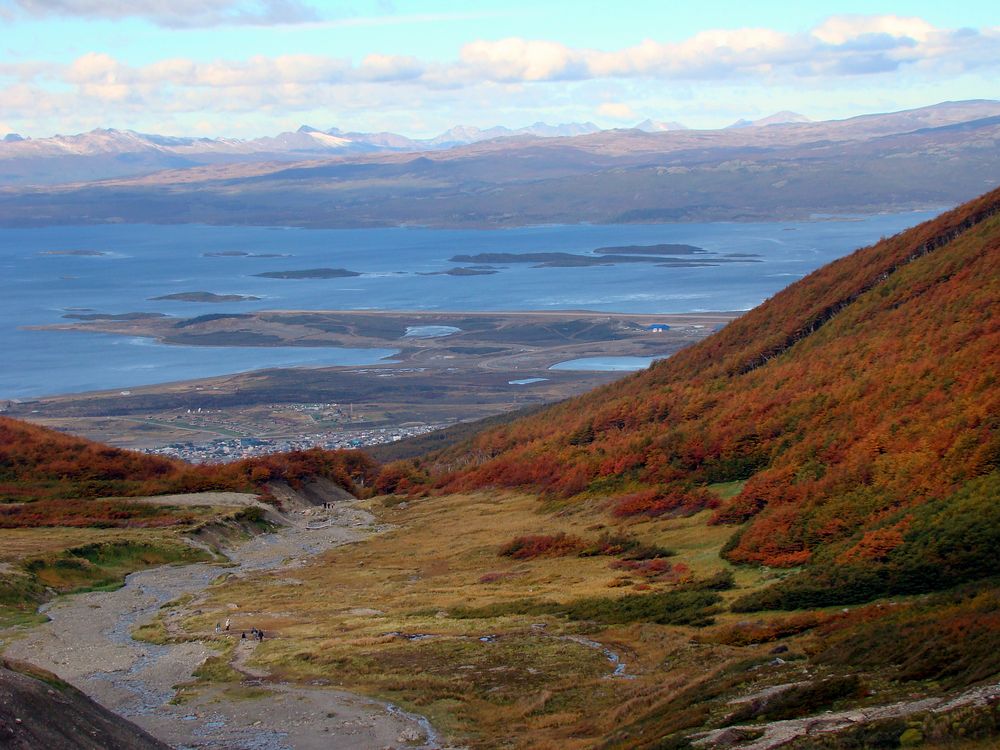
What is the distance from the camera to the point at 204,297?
193125 millimetres

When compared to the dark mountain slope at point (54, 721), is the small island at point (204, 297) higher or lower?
lower

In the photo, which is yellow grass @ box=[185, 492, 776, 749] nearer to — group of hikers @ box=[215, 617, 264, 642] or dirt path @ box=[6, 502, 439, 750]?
group of hikers @ box=[215, 617, 264, 642]

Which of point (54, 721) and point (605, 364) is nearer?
point (54, 721)

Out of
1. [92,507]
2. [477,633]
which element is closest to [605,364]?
[92,507]

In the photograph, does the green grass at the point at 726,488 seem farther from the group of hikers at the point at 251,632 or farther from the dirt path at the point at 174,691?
the dirt path at the point at 174,691

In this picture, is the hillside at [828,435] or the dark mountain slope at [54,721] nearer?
the dark mountain slope at [54,721]

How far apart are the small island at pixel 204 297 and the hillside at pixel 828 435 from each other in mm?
128889

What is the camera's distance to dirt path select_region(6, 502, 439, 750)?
18.2 metres

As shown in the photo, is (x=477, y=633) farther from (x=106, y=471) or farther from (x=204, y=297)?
(x=204, y=297)

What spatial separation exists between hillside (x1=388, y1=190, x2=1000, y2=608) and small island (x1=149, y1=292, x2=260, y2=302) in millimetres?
128889

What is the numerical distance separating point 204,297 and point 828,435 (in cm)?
16906

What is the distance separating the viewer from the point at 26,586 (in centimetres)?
3058

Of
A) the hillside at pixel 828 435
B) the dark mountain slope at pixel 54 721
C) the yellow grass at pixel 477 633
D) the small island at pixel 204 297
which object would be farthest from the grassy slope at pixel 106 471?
the small island at pixel 204 297

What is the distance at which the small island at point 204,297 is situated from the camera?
→ 18988cm
